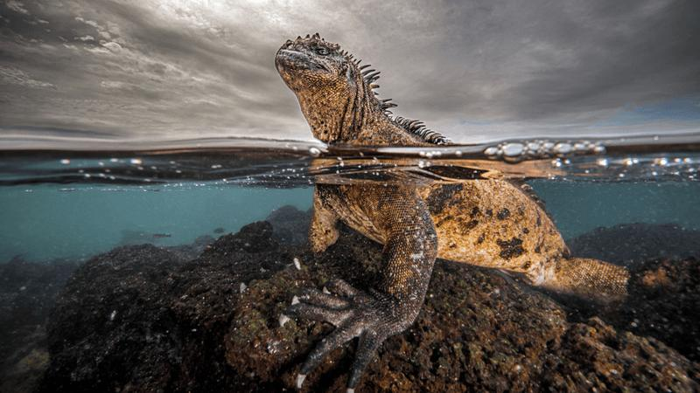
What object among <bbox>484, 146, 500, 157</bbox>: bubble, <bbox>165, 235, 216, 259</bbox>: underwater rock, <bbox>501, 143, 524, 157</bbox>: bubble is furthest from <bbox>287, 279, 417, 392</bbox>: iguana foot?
<bbox>165, 235, 216, 259</bbox>: underwater rock

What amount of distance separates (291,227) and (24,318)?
10.3 meters

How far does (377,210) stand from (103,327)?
4.74 m

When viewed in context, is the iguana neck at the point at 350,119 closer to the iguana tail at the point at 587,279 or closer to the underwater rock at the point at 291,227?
the iguana tail at the point at 587,279

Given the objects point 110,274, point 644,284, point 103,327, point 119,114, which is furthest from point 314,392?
point 119,114

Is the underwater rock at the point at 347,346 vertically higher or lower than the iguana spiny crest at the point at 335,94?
lower

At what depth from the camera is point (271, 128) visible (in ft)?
31.7

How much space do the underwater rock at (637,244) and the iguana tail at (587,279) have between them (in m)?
11.3

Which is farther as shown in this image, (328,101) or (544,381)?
(328,101)

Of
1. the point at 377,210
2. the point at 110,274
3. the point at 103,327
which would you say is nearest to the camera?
the point at 377,210

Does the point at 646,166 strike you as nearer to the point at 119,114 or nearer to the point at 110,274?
the point at 110,274

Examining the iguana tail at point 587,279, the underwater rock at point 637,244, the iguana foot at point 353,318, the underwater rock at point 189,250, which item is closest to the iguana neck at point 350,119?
the iguana foot at point 353,318

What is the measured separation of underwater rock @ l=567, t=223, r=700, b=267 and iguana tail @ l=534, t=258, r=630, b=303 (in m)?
11.3

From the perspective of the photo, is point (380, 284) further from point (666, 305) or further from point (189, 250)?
point (189, 250)

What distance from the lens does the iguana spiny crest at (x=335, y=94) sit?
283cm
